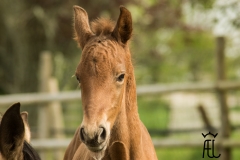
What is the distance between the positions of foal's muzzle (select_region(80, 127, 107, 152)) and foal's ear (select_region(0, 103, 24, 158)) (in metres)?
0.44

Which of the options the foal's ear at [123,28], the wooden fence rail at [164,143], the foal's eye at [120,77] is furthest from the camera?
the wooden fence rail at [164,143]

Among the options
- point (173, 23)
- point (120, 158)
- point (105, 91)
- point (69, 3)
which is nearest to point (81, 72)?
point (105, 91)

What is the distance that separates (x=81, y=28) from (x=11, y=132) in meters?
1.23

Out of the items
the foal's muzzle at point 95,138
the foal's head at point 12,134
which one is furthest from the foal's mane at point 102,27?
the foal's head at point 12,134

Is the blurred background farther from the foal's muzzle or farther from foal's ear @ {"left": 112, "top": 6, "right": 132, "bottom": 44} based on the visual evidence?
the foal's muzzle

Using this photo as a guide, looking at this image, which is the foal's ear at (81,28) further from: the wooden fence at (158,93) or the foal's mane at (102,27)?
the wooden fence at (158,93)

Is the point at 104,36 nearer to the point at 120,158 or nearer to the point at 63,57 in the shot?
the point at 120,158

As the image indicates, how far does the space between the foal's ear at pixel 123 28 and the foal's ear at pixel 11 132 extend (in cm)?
118

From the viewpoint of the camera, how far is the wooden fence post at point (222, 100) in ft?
25.4

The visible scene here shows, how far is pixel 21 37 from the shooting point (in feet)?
52.6

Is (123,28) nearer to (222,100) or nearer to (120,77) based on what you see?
(120,77)

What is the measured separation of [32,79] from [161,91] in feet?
27.3

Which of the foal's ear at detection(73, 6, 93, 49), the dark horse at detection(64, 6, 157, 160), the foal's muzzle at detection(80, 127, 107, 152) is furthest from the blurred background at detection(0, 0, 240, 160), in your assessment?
the foal's muzzle at detection(80, 127, 107, 152)

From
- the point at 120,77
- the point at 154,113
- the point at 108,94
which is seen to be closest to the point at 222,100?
the point at 154,113
